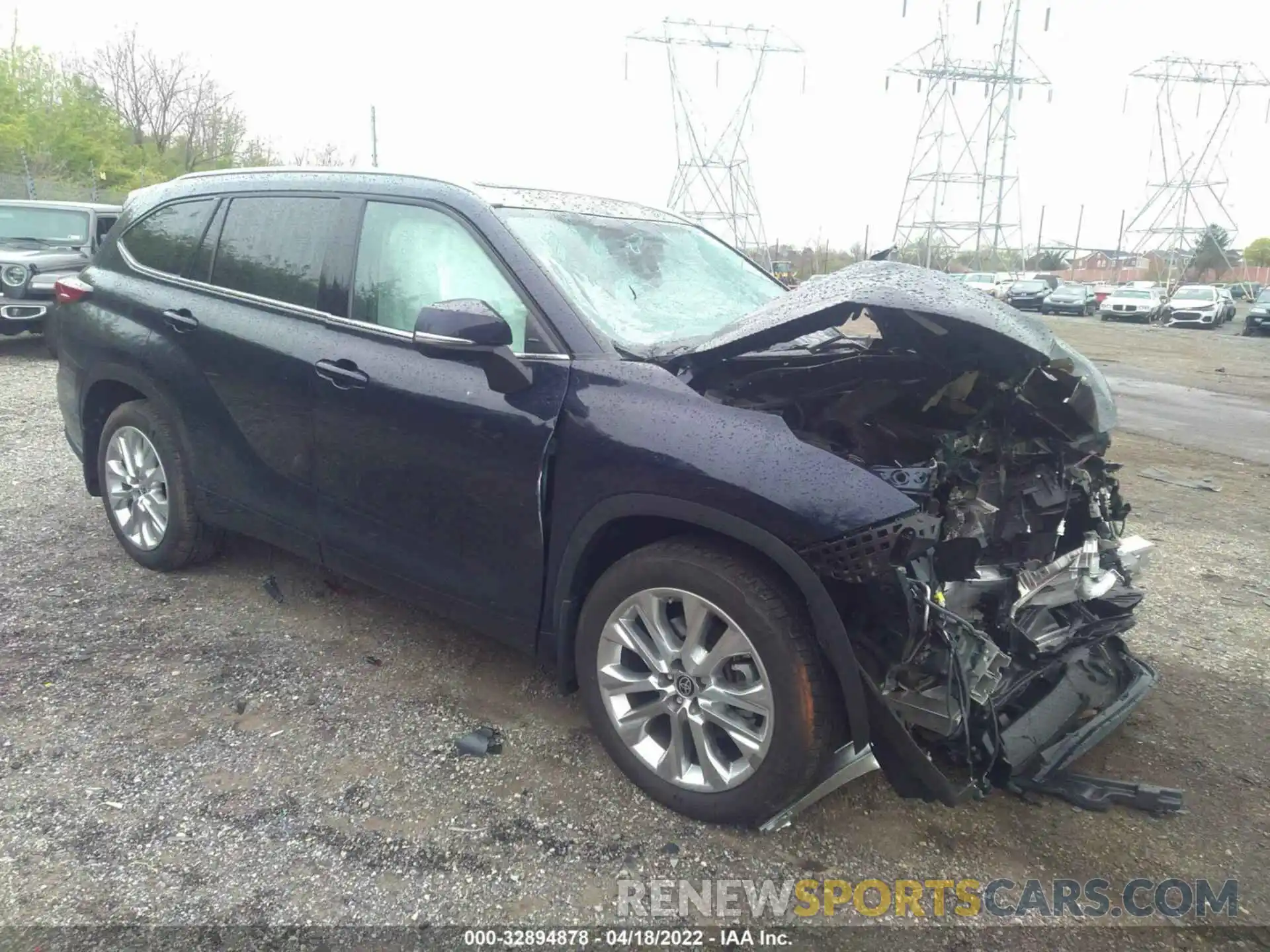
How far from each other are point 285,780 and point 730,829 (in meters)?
1.42

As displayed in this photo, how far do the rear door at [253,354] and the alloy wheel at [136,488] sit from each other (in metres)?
0.36

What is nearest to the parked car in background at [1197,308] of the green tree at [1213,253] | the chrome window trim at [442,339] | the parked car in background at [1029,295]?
the parked car in background at [1029,295]

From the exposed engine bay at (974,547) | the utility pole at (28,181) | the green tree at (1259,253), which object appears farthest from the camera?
the green tree at (1259,253)

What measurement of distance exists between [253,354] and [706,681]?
7.55 ft

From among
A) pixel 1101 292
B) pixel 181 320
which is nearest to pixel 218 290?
pixel 181 320

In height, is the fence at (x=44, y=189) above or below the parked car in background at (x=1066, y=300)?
above

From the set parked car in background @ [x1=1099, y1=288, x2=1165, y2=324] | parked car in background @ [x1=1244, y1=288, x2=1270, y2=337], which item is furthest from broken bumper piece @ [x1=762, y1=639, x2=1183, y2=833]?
parked car in background @ [x1=1099, y1=288, x2=1165, y2=324]

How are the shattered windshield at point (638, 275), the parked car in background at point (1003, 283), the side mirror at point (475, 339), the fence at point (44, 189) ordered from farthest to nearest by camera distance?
the parked car in background at point (1003, 283), the fence at point (44, 189), the shattered windshield at point (638, 275), the side mirror at point (475, 339)

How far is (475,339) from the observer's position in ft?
9.04

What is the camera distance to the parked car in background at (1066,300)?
127ft

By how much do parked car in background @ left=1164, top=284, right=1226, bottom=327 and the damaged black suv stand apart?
36.3m

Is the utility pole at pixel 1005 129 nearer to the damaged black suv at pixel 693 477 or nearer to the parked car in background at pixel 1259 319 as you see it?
the parked car in background at pixel 1259 319

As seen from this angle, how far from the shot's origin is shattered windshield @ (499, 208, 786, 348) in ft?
10.1

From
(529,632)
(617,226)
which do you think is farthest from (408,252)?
(529,632)
